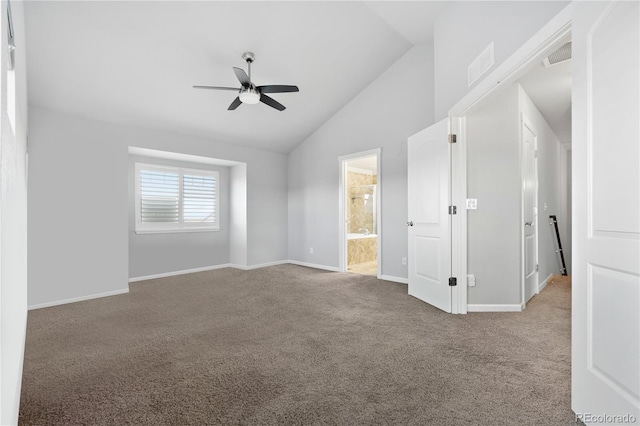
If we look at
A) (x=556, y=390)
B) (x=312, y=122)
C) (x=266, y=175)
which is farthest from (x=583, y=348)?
(x=266, y=175)

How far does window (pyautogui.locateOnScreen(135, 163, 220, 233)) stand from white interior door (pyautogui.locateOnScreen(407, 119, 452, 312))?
414 cm

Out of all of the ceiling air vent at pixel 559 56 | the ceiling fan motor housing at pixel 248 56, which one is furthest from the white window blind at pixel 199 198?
the ceiling air vent at pixel 559 56

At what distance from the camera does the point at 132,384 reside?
194 cm

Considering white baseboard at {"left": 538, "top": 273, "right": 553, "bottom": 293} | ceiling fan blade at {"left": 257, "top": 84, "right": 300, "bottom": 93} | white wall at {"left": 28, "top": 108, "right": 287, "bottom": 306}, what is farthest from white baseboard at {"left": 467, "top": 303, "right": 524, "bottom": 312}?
white wall at {"left": 28, "top": 108, "right": 287, "bottom": 306}

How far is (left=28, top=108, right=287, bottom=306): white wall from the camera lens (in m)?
3.70

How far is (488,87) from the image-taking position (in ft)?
8.22

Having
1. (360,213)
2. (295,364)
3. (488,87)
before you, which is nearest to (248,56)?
(488,87)

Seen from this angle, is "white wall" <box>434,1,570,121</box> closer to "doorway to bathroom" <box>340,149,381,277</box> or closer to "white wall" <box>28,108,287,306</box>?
"doorway to bathroom" <box>340,149,381,277</box>

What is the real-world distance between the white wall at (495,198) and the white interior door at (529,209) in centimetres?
21

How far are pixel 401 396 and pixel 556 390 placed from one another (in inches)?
36.8

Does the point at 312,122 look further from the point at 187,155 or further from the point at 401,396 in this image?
the point at 401,396

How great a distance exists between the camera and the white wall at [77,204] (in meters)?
3.70

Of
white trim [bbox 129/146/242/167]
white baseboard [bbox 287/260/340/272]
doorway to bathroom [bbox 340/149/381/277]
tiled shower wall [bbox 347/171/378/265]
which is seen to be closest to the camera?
white trim [bbox 129/146/242/167]

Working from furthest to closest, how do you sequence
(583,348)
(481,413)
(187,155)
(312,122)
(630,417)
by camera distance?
(312,122)
(187,155)
(481,413)
(583,348)
(630,417)
